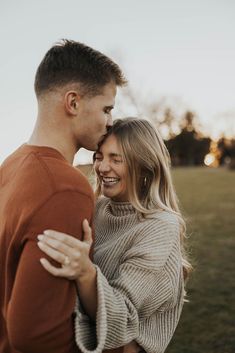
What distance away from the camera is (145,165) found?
9.25 ft

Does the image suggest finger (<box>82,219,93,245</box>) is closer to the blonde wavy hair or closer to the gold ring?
the gold ring

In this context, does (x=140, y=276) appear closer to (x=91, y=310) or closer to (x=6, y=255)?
(x=91, y=310)

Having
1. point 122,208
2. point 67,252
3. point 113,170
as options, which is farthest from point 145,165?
point 67,252

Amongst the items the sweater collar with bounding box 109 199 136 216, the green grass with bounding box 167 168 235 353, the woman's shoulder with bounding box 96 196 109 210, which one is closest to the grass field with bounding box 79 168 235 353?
the green grass with bounding box 167 168 235 353

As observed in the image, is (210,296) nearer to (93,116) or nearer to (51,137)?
(93,116)

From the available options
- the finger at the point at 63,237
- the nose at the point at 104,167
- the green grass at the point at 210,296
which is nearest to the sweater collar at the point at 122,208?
the nose at the point at 104,167

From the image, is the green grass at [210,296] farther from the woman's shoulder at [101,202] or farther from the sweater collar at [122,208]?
the sweater collar at [122,208]

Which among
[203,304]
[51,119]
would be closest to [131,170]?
[51,119]

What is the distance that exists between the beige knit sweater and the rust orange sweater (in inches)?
6.4

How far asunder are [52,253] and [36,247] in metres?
0.07

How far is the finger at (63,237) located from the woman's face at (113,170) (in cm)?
111

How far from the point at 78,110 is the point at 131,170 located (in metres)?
0.78

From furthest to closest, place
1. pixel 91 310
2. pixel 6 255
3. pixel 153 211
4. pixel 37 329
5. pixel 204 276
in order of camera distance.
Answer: pixel 204 276, pixel 153 211, pixel 91 310, pixel 6 255, pixel 37 329

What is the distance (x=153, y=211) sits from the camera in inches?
102
